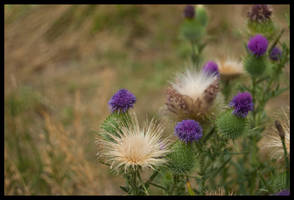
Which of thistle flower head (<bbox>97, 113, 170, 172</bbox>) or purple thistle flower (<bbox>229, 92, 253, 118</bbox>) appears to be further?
purple thistle flower (<bbox>229, 92, 253, 118</bbox>)

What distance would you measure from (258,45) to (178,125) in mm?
589

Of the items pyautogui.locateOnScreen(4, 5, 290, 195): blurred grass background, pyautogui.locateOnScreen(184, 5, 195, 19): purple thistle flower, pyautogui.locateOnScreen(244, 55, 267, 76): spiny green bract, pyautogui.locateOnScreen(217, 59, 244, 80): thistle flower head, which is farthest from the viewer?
pyautogui.locateOnScreen(4, 5, 290, 195): blurred grass background

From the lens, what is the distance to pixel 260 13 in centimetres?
179

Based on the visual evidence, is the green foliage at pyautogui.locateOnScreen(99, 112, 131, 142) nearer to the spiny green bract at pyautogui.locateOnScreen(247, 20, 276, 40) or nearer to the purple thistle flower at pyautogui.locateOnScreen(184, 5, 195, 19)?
the spiny green bract at pyautogui.locateOnScreen(247, 20, 276, 40)

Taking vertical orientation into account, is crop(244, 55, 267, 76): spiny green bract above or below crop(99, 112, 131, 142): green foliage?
above

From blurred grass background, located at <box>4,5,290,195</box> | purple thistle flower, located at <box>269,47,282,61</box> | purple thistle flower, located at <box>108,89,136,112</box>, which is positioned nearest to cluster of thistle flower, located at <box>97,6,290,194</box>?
purple thistle flower, located at <box>108,89,136,112</box>

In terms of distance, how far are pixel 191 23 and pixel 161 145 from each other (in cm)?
113

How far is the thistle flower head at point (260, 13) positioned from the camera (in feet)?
5.84

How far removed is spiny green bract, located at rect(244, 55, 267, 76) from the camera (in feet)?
5.56

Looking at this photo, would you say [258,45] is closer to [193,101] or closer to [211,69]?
[211,69]

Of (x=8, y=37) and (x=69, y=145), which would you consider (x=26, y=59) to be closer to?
(x=8, y=37)

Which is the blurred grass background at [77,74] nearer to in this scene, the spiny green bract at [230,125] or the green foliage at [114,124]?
the spiny green bract at [230,125]

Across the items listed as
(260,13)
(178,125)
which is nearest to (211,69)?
(260,13)

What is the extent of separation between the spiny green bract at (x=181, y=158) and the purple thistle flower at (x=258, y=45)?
1.90 ft
